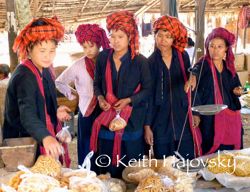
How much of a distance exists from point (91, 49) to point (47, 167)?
138cm

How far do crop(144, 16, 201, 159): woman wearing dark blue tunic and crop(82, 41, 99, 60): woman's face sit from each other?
423mm

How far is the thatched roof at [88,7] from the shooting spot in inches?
265

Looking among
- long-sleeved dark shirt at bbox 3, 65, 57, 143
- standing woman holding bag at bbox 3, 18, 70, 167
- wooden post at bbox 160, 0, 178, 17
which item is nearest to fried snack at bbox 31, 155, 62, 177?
long-sleeved dark shirt at bbox 3, 65, 57, 143

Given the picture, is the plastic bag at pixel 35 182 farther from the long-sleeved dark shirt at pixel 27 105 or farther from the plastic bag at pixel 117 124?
the plastic bag at pixel 117 124

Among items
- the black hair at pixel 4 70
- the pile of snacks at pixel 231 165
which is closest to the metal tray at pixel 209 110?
the pile of snacks at pixel 231 165

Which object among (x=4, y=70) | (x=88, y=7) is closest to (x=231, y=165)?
(x=4, y=70)

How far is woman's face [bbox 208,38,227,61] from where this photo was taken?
9.11 feet

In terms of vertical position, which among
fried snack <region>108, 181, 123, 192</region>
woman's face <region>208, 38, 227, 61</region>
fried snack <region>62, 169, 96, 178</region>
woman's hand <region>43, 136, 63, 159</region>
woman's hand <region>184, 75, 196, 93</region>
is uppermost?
woman's face <region>208, 38, 227, 61</region>

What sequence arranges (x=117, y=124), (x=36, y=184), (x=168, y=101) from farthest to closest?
(x=168, y=101)
(x=117, y=124)
(x=36, y=184)

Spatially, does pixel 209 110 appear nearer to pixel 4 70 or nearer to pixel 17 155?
pixel 17 155

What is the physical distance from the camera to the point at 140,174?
179cm

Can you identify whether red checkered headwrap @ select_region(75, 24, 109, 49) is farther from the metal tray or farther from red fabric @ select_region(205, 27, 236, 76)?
the metal tray

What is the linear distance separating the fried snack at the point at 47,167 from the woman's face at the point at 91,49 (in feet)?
4.32

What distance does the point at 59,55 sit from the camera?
921 cm
